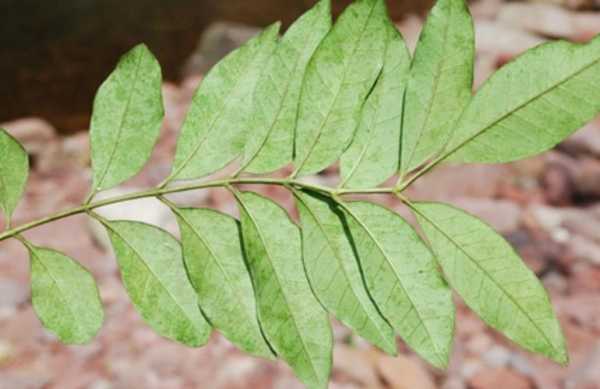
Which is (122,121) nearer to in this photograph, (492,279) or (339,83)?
(339,83)

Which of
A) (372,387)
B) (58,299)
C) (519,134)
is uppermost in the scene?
(519,134)

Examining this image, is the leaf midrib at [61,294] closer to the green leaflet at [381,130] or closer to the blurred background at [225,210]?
the green leaflet at [381,130]

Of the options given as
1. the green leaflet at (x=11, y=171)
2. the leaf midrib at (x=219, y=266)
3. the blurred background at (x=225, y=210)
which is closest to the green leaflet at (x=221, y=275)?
the leaf midrib at (x=219, y=266)

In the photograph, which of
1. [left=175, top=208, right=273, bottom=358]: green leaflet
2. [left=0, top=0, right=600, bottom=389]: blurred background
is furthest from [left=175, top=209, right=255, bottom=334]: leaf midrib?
[left=0, top=0, right=600, bottom=389]: blurred background

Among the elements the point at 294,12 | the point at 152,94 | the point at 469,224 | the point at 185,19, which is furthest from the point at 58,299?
the point at 185,19

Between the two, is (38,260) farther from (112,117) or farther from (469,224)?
(469,224)

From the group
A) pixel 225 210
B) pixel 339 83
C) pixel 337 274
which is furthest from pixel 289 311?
pixel 225 210

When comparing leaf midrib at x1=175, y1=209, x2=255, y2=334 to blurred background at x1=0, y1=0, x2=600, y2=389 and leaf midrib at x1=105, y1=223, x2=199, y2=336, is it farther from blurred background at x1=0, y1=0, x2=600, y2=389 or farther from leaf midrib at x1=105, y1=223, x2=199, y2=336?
blurred background at x1=0, y1=0, x2=600, y2=389
